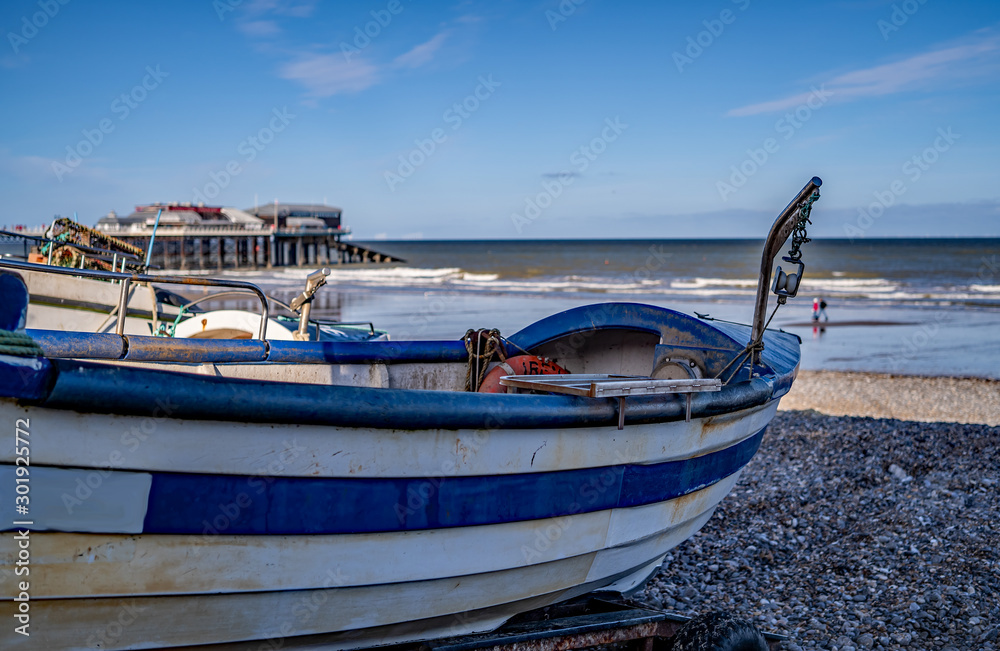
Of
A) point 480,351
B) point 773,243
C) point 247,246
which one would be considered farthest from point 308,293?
point 247,246

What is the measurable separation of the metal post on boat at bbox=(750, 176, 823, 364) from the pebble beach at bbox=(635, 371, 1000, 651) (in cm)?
173

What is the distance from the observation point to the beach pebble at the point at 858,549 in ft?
14.7

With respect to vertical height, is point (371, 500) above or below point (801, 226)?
below

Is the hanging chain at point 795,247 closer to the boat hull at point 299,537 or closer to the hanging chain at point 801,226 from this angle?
the hanging chain at point 801,226

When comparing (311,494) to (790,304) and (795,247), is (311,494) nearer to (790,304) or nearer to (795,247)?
(795,247)

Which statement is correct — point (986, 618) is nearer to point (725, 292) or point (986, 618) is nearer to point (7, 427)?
point (7, 427)

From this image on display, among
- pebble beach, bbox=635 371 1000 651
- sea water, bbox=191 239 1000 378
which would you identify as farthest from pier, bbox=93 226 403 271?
pebble beach, bbox=635 371 1000 651

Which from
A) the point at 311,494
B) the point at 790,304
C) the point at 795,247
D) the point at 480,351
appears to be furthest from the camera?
the point at 790,304

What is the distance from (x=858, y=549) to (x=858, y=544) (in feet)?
0.33

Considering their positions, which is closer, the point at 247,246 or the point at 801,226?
the point at 801,226

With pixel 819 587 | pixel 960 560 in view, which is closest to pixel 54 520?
pixel 819 587

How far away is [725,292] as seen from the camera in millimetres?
34031

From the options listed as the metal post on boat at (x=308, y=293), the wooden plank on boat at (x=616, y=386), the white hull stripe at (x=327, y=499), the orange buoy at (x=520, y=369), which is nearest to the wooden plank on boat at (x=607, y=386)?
the wooden plank on boat at (x=616, y=386)

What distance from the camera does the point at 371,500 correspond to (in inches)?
110
